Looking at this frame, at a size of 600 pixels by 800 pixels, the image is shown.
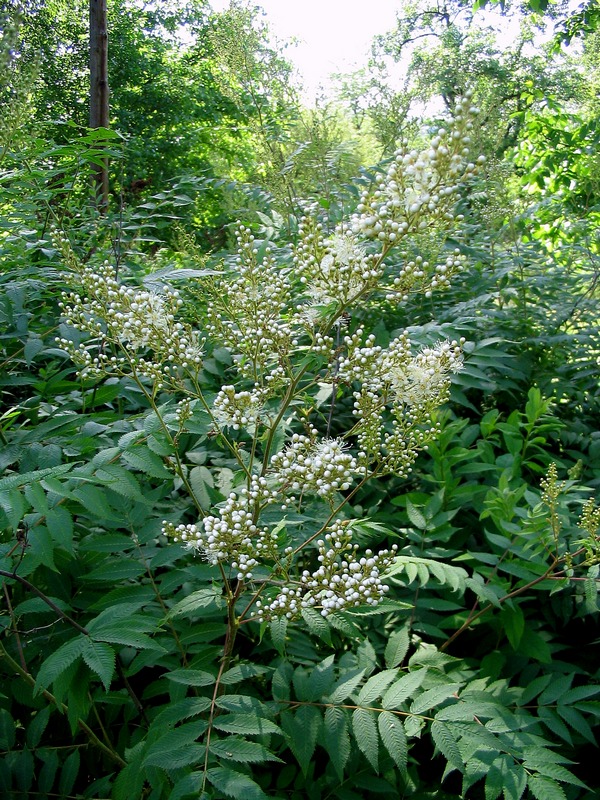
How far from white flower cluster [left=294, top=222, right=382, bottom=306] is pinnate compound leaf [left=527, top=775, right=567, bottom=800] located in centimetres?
131

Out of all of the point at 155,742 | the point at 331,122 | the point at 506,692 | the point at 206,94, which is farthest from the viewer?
the point at 206,94

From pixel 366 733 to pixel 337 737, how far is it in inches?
3.5

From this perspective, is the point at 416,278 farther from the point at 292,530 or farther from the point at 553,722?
the point at 553,722

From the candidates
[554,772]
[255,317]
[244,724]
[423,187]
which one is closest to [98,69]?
[255,317]

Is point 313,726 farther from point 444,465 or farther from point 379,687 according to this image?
point 444,465

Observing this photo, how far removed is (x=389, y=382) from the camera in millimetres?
1769

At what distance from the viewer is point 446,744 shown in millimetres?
1685

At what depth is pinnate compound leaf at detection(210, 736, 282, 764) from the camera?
1.52 metres

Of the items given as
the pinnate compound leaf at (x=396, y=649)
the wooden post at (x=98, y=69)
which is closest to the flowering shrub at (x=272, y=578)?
the pinnate compound leaf at (x=396, y=649)

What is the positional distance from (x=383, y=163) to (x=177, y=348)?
261 centimetres

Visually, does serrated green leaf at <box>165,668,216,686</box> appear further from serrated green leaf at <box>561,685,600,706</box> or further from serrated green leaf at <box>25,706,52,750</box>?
serrated green leaf at <box>561,685,600,706</box>

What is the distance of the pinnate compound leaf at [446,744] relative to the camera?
1.64 metres

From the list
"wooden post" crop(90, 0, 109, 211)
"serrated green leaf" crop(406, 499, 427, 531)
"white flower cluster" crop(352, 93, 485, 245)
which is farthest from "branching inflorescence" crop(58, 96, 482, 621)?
"wooden post" crop(90, 0, 109, 211)

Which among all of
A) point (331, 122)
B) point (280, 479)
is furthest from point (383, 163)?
point (280, 479)
